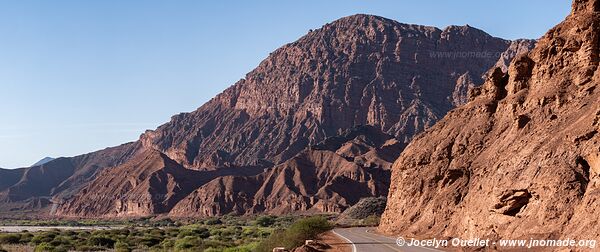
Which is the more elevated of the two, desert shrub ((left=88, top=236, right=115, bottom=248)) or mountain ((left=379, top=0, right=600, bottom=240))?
mountain ((left=379, top=0, right=600, bottom=240))

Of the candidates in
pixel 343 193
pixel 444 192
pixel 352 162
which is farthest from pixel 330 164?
pixel 444 192

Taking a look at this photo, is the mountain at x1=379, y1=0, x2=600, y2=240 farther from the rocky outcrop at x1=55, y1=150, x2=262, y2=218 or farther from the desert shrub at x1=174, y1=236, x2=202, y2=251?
the rocky outcrop at x1=55, y1=150, x2=262, y2=218

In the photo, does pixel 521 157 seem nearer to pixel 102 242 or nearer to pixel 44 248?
pixel 44 248

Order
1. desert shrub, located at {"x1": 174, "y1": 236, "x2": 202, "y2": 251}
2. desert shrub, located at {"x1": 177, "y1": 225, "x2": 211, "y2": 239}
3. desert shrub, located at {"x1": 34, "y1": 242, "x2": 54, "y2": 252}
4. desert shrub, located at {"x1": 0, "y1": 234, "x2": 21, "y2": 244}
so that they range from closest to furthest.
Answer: desert shrub, located at {"x1": 34, "y1": 242, "x2": 54, "y2": 252} < desert shrub, located at {"x1": 174, "y1": 236, "x2": 202, "y2": 251} < desert shrub, located at {"x1": 0, "y1": 234, "x2": 21, "y2": 244} < desert shrub, located at {"x1": 177, "y1": 225, "x2": 211, "y2": 239}

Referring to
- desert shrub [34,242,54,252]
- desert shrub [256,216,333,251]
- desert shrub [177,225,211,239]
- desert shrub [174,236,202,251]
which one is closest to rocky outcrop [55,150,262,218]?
desert shrub [177,225,211,239]

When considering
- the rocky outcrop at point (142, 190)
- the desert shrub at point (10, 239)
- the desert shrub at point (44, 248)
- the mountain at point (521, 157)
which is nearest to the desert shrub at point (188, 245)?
the desert shrub at point (44, 248)

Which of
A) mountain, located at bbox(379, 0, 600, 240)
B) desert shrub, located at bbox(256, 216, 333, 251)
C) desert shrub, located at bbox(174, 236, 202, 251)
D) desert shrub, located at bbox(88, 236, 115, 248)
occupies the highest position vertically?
mountain, located at bbox(379, 0, 600, 240)

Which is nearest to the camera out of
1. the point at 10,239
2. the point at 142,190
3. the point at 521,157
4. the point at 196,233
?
the point at 521,157

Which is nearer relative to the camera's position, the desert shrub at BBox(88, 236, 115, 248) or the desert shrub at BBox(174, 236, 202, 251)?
the desert shrub at BBox(174, 236, 202, 251)

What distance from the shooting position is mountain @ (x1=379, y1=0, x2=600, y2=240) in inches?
1051

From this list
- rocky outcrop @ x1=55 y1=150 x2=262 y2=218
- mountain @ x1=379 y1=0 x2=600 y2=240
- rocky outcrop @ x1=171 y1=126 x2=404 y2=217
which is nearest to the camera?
mountain @ x1=379 y1=0 x2=600 y2=240

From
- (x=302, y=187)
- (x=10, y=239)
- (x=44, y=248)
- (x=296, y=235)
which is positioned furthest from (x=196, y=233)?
(x=302, y=187)

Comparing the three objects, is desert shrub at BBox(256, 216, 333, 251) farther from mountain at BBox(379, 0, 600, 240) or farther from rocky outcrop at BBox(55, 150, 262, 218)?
rocky outcrop at BBox(55, 150, 262, 218)

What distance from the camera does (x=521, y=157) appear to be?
32.0 meters
